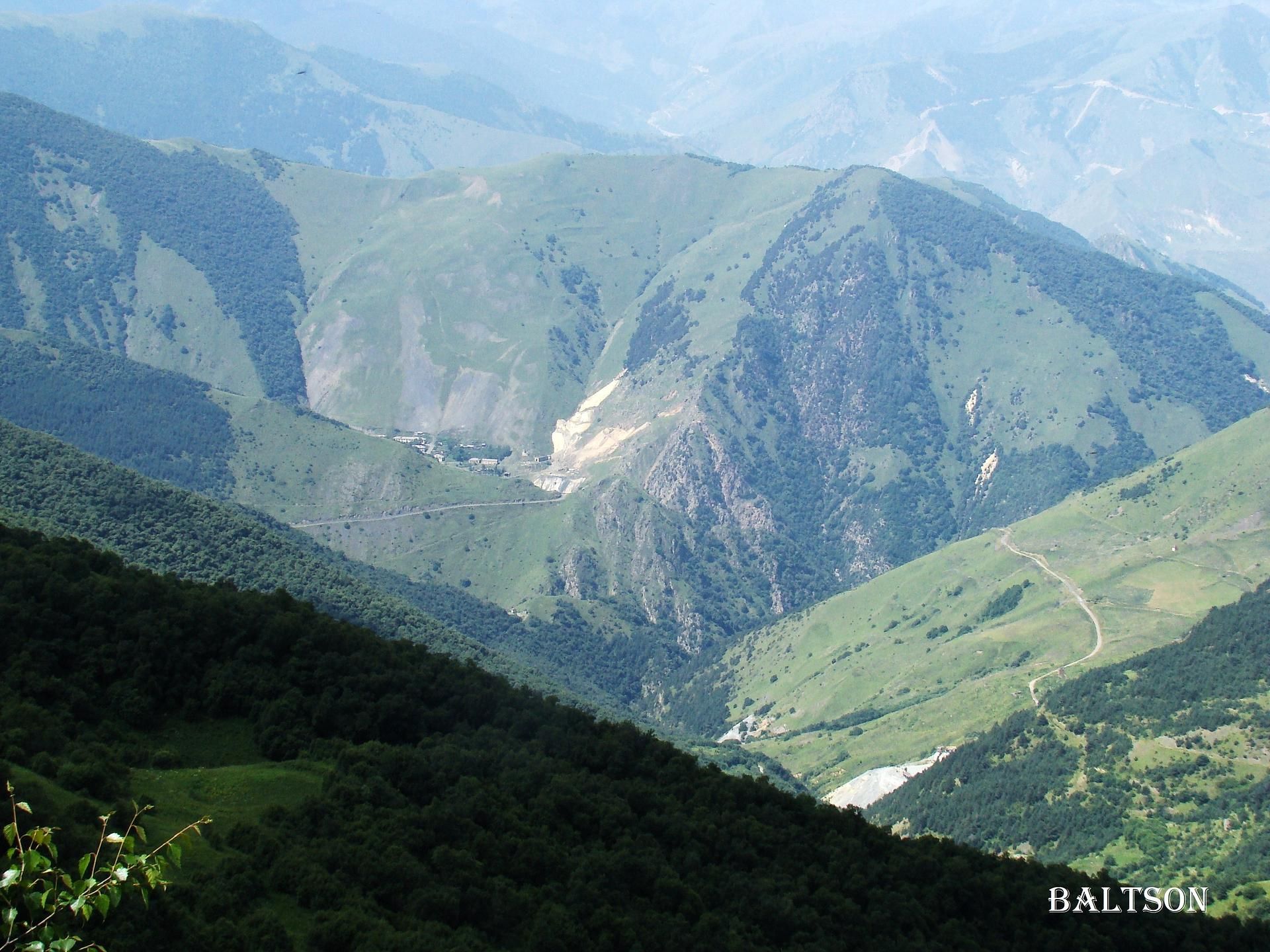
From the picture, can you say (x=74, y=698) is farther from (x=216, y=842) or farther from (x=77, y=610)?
(x=216, y=842)

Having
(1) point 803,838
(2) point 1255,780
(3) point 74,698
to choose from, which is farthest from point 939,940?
(2) point 1255,780

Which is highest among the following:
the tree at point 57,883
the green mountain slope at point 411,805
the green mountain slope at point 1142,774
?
the tree at point 57,883

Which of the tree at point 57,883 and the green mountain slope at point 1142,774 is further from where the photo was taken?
the green mountain slope at point 1142,774
